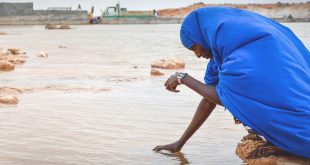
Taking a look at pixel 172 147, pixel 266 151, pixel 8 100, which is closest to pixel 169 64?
pixel 8 100

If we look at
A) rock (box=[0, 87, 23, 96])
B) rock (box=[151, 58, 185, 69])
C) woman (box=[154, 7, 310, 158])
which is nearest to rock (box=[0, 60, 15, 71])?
rock (box=[151, 58, 185, 69])

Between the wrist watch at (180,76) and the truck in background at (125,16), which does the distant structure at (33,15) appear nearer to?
the truck in background at (125,16)

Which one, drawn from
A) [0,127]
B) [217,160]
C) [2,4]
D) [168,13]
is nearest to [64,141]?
[0,127]

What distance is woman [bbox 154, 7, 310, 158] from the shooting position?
2.57 metres

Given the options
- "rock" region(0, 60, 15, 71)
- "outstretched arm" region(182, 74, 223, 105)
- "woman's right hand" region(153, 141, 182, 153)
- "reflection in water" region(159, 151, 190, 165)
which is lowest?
"rock" region(0, 60, 15, 71)

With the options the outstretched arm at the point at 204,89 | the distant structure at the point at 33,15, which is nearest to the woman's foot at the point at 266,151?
the outstretched arm at the point at 204,89

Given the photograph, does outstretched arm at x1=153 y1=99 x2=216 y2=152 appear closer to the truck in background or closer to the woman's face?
the woman's face

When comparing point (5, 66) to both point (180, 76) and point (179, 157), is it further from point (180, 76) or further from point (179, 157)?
point (180, 76)

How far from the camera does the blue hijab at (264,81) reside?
8.45ft

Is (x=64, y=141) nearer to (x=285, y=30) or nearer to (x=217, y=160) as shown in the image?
(x=217, y=160)

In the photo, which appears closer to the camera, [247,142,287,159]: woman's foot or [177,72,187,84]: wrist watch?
[247,142,287,159]: woman's foot

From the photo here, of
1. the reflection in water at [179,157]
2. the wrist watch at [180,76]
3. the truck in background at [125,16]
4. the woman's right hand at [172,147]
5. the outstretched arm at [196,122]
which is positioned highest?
the wrist watch at [180,76]

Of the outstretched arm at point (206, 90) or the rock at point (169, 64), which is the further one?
the rock at point (169, 64)

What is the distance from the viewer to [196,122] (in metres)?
3.37
